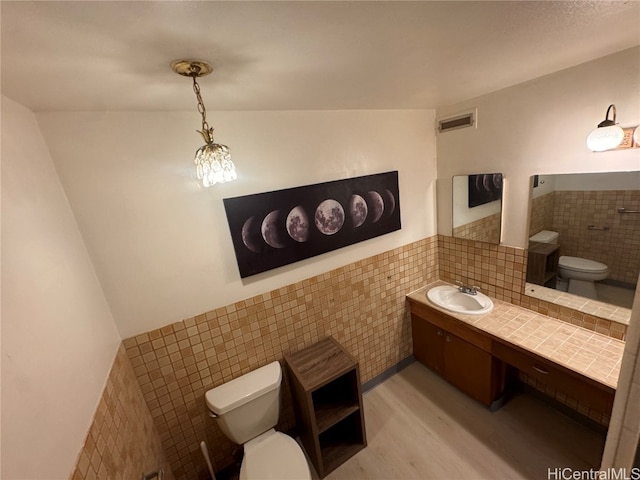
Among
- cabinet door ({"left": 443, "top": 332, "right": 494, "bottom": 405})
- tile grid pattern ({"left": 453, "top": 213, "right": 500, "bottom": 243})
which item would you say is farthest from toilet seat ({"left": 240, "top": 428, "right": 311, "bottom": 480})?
tile grid pattern ({"left": 453, "top": 213, "right": 500, "bottom": 243})

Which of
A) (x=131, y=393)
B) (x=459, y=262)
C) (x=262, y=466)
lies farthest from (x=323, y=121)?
(x=262, y=466)

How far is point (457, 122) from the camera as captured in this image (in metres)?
1.96

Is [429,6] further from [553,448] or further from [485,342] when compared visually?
[553,448]

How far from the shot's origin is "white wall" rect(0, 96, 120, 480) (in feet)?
1.98

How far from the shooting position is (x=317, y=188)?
1.67 m

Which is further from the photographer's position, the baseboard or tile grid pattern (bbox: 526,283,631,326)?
the baseboard

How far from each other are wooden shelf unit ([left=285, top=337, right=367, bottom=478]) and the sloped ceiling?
156 centimetres

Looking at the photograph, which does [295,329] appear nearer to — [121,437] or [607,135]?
[121,437]

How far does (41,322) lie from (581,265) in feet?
8.25

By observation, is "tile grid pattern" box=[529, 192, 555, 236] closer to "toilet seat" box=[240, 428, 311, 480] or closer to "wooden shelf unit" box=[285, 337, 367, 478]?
"wooden shelf unit" box=[285, 337, 367, 478]

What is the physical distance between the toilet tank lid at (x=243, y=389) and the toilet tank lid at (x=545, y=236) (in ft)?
6.12

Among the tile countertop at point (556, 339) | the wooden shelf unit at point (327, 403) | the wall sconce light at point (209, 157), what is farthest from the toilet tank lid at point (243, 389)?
the tile countertop at point (556, 339)

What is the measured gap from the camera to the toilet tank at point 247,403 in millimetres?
1438

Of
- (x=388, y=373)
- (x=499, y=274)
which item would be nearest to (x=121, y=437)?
(x=388, y=373)
